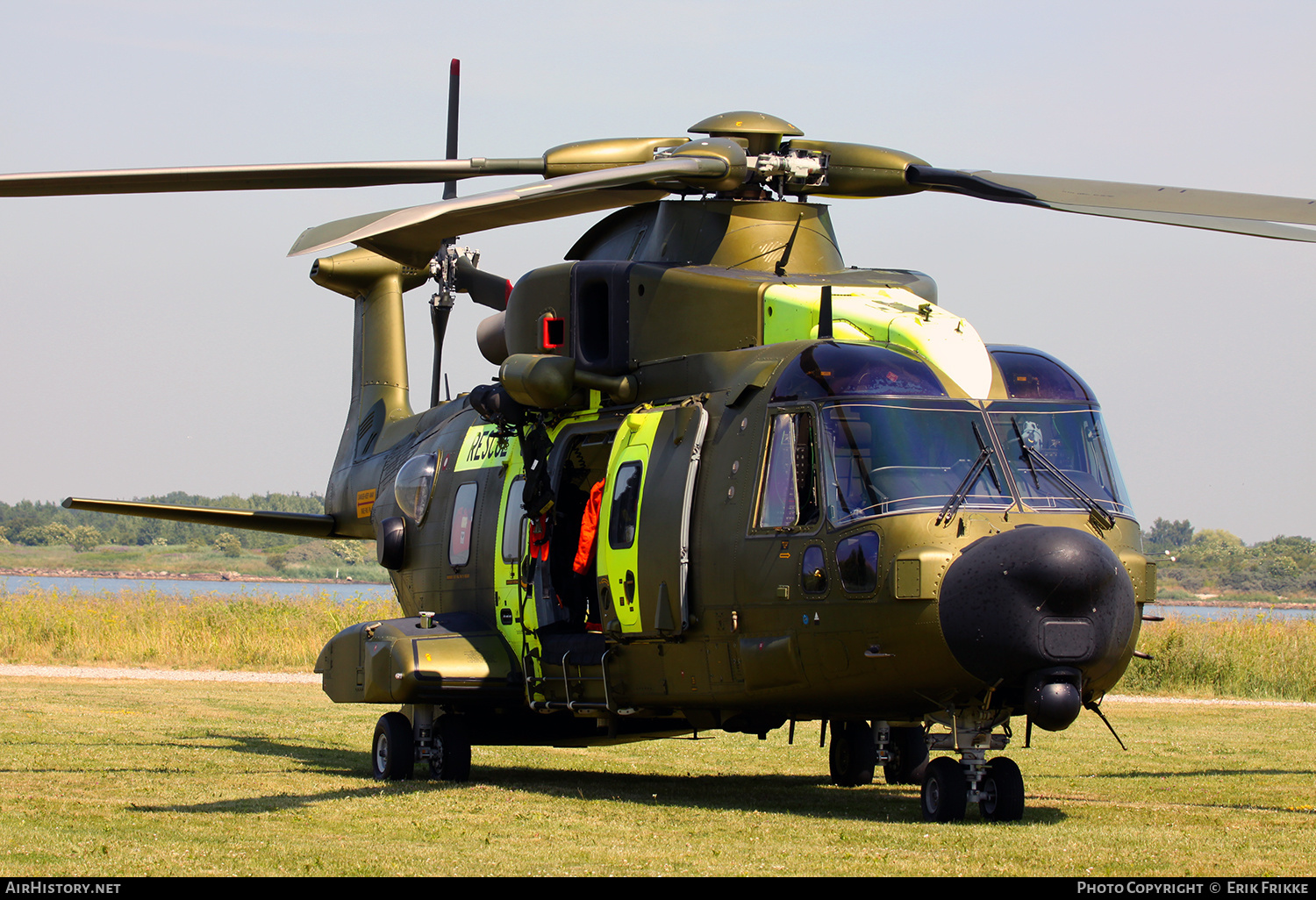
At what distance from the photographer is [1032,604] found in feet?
26.1

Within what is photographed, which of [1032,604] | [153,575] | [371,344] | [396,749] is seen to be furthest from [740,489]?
[153,575]

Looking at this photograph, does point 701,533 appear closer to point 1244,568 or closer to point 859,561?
point 859,561

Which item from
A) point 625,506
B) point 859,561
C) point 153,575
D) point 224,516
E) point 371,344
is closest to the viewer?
point 859,561

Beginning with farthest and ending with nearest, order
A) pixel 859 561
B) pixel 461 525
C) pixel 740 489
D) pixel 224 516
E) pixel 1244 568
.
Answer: pixel 1244 568, pixel 224 516, pixel 461 525, pixel 740 489, pixel 859 561

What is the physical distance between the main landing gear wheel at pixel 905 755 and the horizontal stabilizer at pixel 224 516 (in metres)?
6.38

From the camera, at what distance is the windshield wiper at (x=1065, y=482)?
29.2ft

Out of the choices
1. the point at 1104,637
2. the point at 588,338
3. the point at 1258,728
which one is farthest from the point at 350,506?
the point at 1258,728

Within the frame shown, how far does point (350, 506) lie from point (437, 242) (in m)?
4.45

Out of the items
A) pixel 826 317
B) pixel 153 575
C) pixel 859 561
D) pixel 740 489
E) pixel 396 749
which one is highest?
pixel 826 317

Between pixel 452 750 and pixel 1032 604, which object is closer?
pixel 1032 604

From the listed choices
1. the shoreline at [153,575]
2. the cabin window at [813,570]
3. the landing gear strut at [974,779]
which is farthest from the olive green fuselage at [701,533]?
the shoreline at [153,575]

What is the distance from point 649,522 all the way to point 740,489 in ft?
3.07

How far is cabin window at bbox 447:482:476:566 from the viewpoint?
41.6 ft

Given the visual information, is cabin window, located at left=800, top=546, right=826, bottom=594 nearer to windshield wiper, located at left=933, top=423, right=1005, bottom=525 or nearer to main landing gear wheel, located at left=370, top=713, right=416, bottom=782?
windshield wiper, located at left=933, top=423, right=1005, bottom=525
